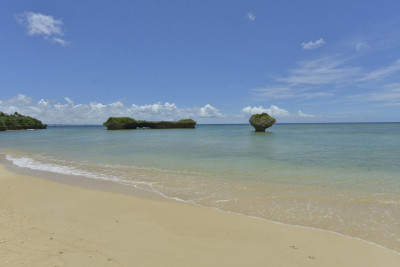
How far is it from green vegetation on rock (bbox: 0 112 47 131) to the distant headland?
158 feet

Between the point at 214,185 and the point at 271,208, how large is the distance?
9.36 feet

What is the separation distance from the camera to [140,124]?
94.4 meters

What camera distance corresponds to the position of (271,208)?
21.8 ft

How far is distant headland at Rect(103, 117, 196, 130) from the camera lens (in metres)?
86.6

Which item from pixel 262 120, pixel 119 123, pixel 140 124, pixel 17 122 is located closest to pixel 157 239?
pixel 262 120

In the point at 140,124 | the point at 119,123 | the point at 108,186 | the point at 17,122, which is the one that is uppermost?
the point at 17,122

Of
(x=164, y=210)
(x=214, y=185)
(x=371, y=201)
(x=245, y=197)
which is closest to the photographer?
(x=164, y=210)

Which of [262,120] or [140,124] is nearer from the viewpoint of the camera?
[262,120]

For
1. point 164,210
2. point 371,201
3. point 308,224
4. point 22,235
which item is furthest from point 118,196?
point 371,201

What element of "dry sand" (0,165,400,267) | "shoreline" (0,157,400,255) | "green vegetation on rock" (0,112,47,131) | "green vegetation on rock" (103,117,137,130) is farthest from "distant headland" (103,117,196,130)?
"dry sand" (0,165,400,267)

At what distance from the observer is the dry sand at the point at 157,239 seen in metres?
3.89

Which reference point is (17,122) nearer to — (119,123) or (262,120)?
(119,123)

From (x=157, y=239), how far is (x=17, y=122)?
5174 inches

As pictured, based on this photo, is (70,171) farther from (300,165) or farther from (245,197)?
(300,165)
